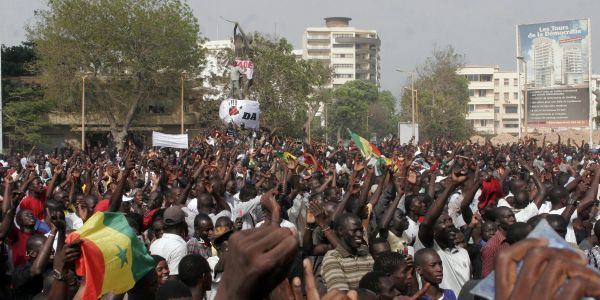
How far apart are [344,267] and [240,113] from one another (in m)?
22.7

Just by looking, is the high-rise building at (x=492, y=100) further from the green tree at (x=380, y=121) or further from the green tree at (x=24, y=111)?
the green tree at (x=24, y=111)

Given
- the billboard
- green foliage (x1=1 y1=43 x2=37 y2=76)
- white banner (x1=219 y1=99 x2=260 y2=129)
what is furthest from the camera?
green foliage (x1=1 y1=43 x2=37 y2=76)

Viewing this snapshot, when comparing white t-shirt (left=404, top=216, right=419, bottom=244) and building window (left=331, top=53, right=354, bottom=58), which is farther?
building window (left=331, top=53, right=354, bottom=58)

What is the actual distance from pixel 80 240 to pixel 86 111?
45107 millimetres

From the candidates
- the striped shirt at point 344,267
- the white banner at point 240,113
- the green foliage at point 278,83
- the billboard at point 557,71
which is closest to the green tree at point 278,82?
the green foliage at point 278,83

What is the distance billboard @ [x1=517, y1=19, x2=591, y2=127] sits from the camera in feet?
136

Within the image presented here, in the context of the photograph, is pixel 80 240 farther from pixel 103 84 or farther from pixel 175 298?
pixel 103 84

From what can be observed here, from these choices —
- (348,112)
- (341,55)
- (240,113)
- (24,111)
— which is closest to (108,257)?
(240,113)

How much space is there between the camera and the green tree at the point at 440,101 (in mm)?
57875

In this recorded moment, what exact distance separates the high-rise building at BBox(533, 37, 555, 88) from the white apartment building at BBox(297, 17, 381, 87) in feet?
265

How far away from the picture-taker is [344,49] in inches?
4938

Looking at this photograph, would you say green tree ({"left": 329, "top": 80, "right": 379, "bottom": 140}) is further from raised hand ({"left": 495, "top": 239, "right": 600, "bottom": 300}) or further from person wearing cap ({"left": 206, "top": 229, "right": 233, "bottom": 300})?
raised hand ({"left": 495, "top": 239, "right": 600, "bottom": 300})

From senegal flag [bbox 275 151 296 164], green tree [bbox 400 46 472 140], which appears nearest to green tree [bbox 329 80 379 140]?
green tree [bbox 400 46 472 140]

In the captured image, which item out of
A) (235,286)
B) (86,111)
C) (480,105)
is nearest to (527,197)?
(235,286)
